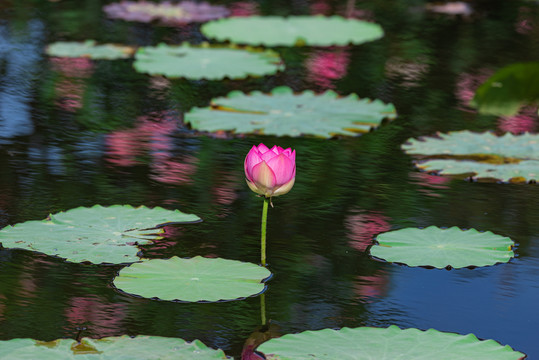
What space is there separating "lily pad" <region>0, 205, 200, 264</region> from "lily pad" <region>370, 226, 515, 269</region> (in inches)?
18.9

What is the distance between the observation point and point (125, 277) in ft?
5.66

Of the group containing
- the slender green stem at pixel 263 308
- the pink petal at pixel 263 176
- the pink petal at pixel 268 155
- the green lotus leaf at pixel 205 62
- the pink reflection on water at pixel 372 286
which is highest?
the pink petal at pixel 268 155

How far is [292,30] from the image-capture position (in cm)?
433

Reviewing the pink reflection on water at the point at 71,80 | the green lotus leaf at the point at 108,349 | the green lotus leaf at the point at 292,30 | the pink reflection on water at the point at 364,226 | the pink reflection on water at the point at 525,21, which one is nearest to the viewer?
the green lotus leaf at the point at 108,349

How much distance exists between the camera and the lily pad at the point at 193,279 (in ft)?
5.34

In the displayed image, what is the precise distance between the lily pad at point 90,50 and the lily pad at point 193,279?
220 cm

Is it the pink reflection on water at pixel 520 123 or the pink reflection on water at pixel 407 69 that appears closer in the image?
the pink reflection on water at pixel 520 123

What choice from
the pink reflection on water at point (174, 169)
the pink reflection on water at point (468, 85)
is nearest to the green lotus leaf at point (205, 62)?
the pink reflection on water at point (468, 85)

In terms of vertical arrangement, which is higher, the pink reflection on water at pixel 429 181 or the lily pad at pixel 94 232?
the lily pad at pixel 94 232

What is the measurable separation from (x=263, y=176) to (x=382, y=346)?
481mm

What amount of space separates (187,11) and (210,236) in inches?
123

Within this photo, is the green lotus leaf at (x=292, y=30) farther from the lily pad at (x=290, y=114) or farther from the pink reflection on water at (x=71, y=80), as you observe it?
the lily pad at (x=290, y=114)

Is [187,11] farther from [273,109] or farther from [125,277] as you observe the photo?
[125,277]

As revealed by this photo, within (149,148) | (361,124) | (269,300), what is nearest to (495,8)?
(361,124)
